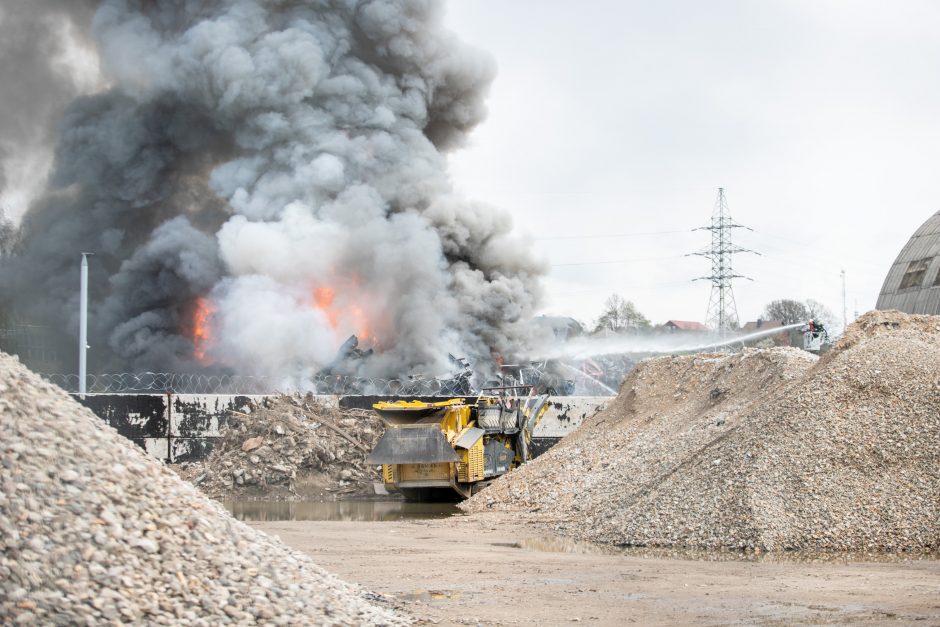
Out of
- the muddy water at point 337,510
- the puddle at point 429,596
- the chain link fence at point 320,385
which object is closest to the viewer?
the puddle at point 429,596

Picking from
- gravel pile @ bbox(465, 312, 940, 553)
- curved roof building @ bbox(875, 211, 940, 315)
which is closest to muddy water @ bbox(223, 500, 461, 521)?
gravel pile @ bbox(465, 312, 940, 553)

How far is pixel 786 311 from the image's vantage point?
99.8m

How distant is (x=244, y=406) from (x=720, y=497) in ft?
52.0

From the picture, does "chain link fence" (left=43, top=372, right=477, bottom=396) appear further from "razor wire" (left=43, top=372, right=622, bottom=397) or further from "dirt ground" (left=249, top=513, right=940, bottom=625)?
"dirt ground" (left=249, top=513, right=940, bottom=625)

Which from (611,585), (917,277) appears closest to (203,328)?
(917,277)

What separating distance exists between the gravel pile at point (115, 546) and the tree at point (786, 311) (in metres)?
91.0

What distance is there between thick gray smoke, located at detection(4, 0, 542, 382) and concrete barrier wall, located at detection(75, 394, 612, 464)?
344 inches

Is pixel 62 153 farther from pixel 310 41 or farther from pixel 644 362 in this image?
pixel 644 362

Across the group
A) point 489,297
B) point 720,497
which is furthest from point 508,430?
point 489,297

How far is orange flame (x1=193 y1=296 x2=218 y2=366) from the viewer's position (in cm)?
4075

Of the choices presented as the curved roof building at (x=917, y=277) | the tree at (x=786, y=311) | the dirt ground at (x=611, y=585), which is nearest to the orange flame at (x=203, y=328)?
the dirt ground at (x=611, y=585)

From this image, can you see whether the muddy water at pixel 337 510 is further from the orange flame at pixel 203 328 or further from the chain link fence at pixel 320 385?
the orange flame at pixel 203 328

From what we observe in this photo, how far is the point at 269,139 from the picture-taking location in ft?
135

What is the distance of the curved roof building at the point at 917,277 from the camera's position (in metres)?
40.9
